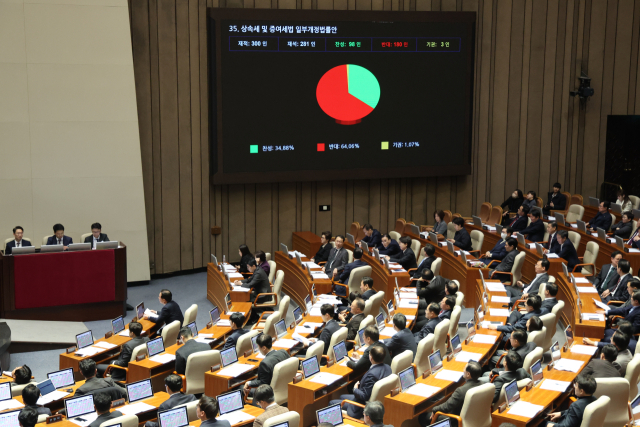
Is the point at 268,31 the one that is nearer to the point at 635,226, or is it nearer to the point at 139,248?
the point at 139,248

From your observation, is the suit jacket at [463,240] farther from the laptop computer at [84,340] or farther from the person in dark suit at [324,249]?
the laptop computer at [84,340]

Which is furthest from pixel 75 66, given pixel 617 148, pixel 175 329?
pixel 617 148

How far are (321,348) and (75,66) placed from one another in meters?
7.40

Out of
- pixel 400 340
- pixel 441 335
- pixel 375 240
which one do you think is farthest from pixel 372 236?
pixel 400 340

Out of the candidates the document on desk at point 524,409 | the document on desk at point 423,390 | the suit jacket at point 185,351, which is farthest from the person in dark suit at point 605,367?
the suit jacket at point 185,351

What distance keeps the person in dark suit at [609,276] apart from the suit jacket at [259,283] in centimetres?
483

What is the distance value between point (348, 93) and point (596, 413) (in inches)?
374

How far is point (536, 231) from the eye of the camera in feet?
42.7

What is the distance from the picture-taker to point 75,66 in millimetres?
12164

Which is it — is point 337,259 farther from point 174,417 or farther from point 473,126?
point 174,417

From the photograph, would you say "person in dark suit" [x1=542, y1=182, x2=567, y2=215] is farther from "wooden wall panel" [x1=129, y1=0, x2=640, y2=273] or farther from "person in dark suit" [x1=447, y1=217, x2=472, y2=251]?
"person in dark suit" [x1=447, y1=217, x2=472, y2=251]

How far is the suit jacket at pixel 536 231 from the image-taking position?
1299cm

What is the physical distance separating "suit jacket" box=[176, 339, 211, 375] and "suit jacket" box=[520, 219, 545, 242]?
24.0 ft

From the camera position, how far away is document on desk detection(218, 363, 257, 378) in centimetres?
733
